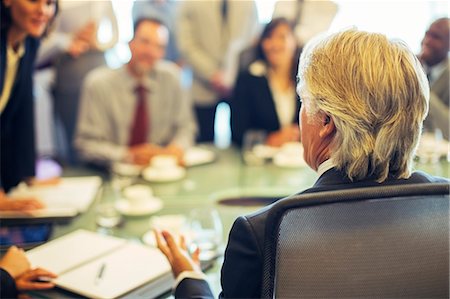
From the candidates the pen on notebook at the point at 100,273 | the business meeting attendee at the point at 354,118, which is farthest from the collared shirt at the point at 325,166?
the pen on notebook at the point at 100,273

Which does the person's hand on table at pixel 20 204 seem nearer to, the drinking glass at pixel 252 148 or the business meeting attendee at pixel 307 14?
the drinking glass at pixel 252 148

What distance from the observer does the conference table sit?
6.45 ft

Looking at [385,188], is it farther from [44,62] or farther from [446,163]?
[44,62]

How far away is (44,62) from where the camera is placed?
3.60 metres

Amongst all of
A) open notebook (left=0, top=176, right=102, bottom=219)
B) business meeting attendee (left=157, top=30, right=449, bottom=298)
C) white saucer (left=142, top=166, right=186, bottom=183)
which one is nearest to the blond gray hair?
business meeting attendee (left=157, top=30, right=449, bottom=298)

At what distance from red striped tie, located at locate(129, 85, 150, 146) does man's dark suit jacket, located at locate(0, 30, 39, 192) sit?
0.69 m

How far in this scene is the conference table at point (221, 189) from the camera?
1965mm

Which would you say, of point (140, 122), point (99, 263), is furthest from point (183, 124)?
point (99, 263)

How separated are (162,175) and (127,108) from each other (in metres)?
0.78

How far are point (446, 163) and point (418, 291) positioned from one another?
1532 mm

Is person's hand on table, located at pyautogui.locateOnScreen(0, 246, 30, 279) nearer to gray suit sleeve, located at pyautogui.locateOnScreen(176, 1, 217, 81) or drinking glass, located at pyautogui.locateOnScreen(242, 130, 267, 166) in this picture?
drinking glass, located at pyautogui.locateOnScreen(242, 130, 267, 166)

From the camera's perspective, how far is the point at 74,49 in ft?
12.4

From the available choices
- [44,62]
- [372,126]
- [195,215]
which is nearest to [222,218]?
[195,215]

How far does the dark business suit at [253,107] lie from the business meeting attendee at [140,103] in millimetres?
286
